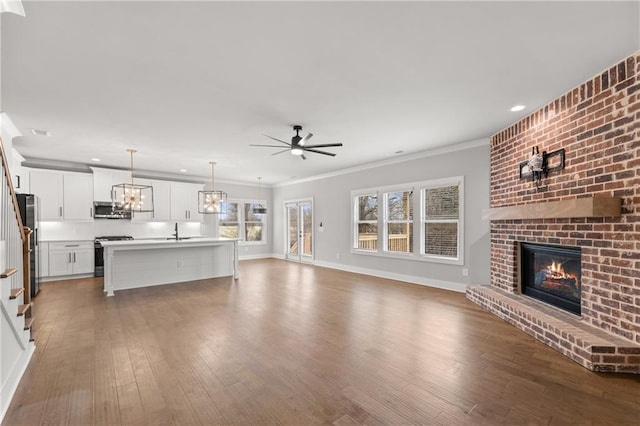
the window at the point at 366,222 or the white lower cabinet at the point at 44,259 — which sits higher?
the window at the point at 366,222

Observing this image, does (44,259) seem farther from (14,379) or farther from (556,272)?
(556,272)

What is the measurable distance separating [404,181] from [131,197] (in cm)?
548

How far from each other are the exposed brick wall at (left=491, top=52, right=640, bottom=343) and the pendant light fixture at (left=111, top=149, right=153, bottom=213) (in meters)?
6.64

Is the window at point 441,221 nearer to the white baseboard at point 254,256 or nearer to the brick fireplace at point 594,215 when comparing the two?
the brick fireplace at point 594,215

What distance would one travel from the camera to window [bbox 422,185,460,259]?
17.6 feet

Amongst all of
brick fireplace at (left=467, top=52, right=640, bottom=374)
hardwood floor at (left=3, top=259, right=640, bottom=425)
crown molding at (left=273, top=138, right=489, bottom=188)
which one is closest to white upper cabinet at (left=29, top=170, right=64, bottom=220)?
hardwood floor at (left=3, top=259, right=640, bottom=425)

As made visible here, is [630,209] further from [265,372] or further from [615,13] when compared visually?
[265,372]

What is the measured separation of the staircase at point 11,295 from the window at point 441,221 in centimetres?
575

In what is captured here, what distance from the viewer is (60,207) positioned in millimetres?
6430

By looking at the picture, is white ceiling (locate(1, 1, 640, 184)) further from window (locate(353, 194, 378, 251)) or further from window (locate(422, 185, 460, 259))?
window (locate(353, 194, 378, 251))

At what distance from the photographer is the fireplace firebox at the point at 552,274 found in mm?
3248

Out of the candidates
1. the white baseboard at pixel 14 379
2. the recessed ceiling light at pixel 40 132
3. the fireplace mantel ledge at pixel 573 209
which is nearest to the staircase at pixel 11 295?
the white baseboard at pixel 14 379

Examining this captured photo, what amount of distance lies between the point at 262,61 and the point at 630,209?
11.4 ft

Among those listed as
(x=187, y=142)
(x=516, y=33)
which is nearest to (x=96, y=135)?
(x=187, y=142)
